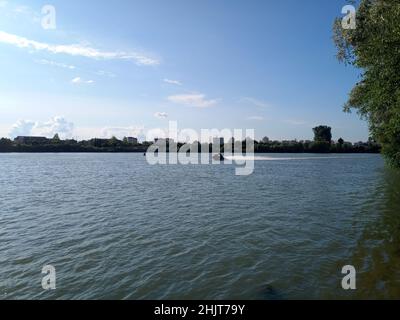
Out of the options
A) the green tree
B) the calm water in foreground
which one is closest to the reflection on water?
the calm water in foreground

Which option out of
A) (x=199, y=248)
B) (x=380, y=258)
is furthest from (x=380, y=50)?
(x=199, y=248)

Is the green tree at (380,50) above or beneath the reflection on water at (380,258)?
above

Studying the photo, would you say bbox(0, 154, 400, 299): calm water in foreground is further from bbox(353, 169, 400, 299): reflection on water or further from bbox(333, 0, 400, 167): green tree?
bbox(333, 0, 400, 167): green tree

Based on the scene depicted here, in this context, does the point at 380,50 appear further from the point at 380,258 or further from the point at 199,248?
the point at 199,248

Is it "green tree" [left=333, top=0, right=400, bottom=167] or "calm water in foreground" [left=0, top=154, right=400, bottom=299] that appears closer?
"calm water in foreground" [left=0, top=154, right=400, bottom=299]

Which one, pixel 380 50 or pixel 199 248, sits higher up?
pixel 380 50

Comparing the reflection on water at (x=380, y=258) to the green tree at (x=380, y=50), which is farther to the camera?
the green tree at (x=380, y=50)

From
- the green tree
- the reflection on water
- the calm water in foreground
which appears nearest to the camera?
the reflection on water

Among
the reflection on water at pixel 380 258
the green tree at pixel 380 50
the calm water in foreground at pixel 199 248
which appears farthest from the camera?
the green tree at pixel 380 50

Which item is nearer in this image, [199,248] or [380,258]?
[380,258]

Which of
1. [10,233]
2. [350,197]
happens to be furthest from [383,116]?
[10,233]

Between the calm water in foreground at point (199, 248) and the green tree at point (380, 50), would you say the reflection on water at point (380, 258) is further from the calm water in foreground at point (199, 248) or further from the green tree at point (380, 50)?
the green tree at point (380, 50)

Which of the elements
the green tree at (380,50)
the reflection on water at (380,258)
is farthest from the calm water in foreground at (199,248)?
the green tree at (380,50)
